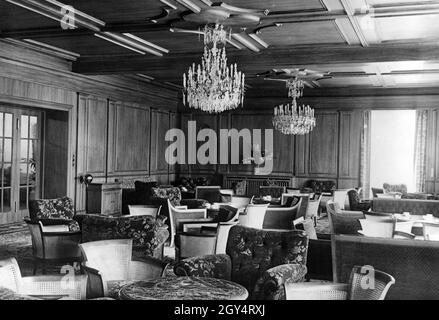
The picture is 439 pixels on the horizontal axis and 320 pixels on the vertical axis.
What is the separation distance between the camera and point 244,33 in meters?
6.73

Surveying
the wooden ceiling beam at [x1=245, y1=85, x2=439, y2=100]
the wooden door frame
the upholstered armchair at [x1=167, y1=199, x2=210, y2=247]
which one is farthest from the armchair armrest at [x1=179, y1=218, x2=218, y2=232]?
the wooden ceiling beam at [x1=245, y1=85, x2=439, y2=100]

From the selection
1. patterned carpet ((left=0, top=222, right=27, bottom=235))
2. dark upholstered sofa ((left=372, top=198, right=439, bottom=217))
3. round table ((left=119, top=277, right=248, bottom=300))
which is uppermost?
dark upholstered sofa ((left=372, top=198, right=439, bottom=217))

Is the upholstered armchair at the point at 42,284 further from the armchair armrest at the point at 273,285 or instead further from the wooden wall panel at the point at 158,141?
the wooden wall panel at the point at 158,141

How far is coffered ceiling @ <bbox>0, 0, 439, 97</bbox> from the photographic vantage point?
553 cm

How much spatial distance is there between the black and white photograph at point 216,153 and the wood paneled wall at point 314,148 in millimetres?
33

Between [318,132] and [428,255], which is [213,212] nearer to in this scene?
[428,255]

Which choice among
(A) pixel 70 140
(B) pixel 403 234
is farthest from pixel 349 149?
(B) pixel 403 234

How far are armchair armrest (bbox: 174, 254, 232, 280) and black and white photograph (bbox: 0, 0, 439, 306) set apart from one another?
0.06 ft

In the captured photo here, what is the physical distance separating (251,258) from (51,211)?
3.05 m

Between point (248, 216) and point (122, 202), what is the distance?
368 centimetres

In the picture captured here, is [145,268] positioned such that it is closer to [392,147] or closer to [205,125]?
[205,125]

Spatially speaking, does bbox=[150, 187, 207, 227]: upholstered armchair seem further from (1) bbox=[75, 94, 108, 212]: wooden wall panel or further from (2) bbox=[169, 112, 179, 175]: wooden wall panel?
(2) bbox=[169, 112, 179, 175]: wooden wall panel

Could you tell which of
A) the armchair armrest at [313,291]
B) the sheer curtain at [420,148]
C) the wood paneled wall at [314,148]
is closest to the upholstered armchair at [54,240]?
the armchair armrest at [313,291]
